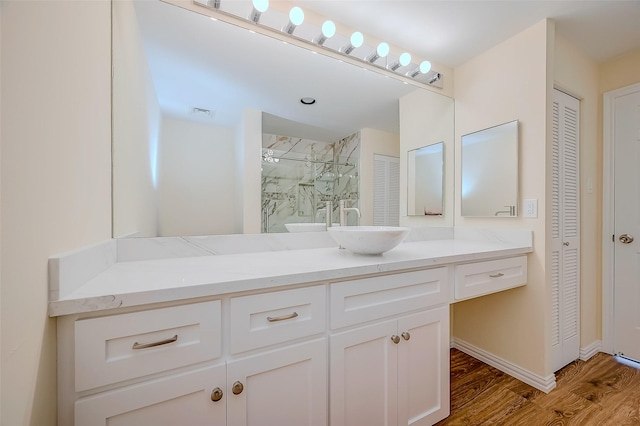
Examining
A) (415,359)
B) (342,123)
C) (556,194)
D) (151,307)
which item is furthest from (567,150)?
(151,307)

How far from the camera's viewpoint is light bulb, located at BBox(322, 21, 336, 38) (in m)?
1.51

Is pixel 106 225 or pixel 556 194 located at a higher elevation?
pixel 556 194

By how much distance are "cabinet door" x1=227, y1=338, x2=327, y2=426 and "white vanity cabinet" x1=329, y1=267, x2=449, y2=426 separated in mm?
57

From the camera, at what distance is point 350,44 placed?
64.1 inches

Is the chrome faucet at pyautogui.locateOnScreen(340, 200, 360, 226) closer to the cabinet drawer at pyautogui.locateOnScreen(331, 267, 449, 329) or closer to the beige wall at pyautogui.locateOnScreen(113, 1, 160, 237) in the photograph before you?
the cabinet drawer at pyautogui.locateOnScreen(331, 267, 449, 329)

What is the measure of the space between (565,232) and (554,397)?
1.01 m

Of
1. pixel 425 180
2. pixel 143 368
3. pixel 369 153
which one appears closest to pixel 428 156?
pixel 425 180

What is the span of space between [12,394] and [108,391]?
0.25 meters

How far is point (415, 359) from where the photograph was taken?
1.19 meters

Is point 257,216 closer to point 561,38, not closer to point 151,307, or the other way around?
point 151,307

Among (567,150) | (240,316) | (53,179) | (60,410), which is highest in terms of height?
(567,150)

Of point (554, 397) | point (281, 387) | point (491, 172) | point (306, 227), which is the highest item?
point (491, 172)

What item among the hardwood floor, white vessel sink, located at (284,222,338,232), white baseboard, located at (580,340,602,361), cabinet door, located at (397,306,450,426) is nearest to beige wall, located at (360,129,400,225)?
white vessel sink, located at (284,222,338,232)

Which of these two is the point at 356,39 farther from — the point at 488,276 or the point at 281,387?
the point at 281,387
